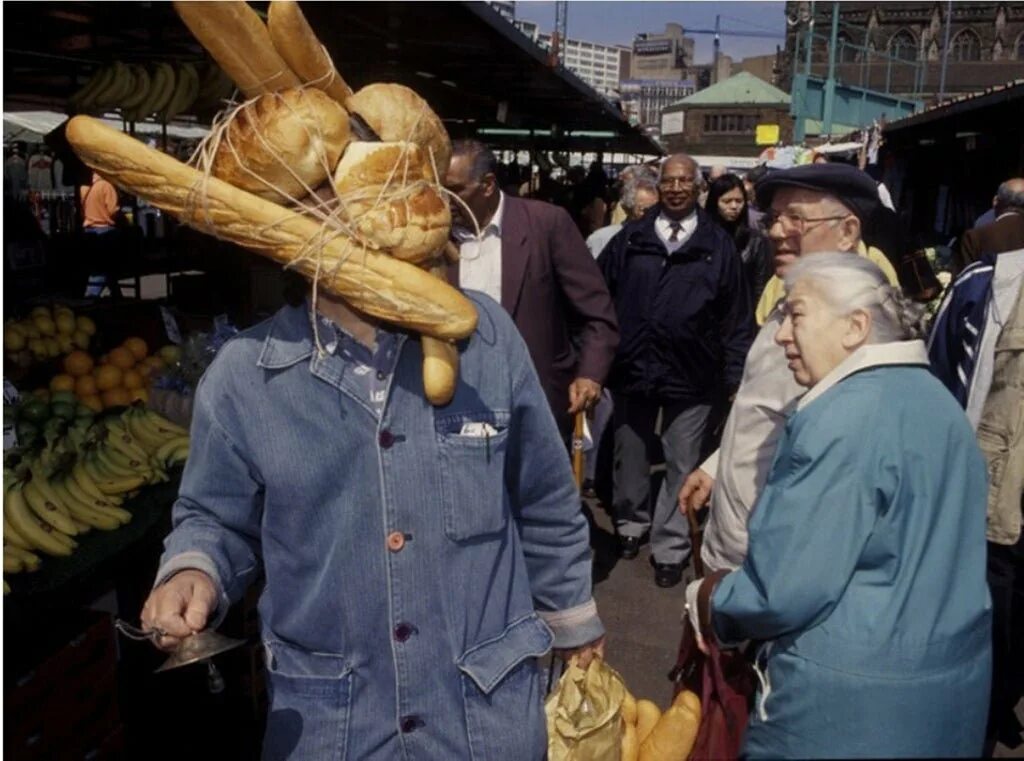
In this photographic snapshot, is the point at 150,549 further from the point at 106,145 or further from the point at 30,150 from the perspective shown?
the point at 30,150

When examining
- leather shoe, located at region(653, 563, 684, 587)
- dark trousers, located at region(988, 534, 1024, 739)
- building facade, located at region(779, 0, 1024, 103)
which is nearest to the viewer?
dark trousers, located at region(988, 534, 1024, 739)

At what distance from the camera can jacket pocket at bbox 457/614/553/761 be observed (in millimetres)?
1814

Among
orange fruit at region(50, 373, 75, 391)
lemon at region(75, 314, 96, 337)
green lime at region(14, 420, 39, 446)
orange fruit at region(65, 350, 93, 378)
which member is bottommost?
green lime at region(14, 420, 39, 446)

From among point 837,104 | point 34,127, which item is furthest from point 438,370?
point 837,104

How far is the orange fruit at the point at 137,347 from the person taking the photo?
471 centimetres

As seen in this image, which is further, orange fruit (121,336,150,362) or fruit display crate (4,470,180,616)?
orange fruit (121,336,150,362)

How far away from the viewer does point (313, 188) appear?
1654 mm

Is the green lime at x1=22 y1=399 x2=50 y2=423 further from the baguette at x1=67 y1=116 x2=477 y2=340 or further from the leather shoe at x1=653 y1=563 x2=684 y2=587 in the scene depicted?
the leather shoe at x1=653 y1=563 x2=684 y2=587

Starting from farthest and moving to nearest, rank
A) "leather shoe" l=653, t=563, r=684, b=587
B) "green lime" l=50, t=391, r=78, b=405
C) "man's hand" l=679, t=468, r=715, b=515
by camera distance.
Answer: "leather shoe" l=653, t=563, r=684, b=587
"green lime" l=50, t=391, r=78, b=405
"man's hand" l=679, t=468, r=715, b=515

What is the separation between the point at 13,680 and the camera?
258 centimetres

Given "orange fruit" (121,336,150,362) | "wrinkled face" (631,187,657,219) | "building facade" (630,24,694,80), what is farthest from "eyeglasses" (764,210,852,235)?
"building facade" (630,24,694,80)

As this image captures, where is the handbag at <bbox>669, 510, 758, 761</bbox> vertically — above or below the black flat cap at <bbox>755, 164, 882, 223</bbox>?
below

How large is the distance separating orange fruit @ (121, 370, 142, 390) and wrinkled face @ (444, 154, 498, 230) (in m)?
1.73

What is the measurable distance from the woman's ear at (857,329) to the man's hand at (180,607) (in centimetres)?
145
